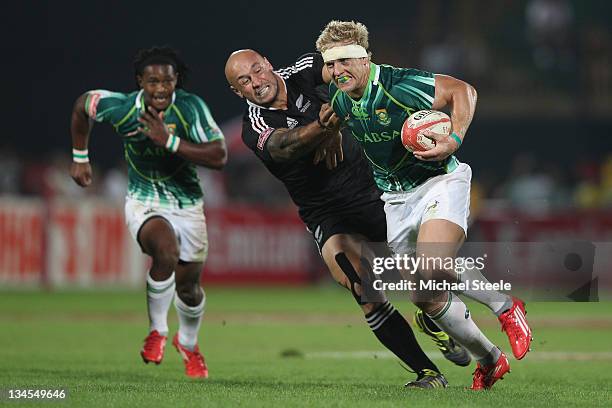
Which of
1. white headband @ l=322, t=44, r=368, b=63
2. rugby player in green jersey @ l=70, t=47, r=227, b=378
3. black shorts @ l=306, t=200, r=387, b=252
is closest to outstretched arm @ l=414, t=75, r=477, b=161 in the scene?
white headband @ l=322, t=44, r=368, b=63

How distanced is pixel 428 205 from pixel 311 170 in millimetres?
1397

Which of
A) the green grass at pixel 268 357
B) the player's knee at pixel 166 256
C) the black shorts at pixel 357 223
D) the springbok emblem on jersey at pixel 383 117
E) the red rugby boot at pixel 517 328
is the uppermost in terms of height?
the springbok emblem on jersey at pixel 383 117

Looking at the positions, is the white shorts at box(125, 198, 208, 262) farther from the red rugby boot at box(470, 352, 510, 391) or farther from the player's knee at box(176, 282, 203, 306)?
the red rugby boot at box(470, 352, 510, 391)

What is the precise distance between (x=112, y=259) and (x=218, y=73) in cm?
885

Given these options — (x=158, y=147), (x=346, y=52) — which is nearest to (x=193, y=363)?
(x=158, y=147)

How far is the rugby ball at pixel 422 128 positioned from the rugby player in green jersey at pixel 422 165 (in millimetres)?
79

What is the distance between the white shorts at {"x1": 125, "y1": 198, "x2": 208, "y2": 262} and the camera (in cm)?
1041

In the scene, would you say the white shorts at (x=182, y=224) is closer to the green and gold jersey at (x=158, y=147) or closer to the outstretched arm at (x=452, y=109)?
the green and gold jersey at (x=158, y=147)

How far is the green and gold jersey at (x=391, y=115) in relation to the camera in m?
8.12

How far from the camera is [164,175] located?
10.5 m

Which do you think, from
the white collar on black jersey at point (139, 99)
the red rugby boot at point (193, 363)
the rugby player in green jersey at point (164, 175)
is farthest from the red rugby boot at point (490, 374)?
the white collar on black jersey at point (139, 99)

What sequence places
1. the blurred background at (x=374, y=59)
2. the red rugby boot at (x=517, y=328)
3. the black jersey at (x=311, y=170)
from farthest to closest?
the blurred background at (x=374, y=59) → the black jersey at (x=311, y=170) → the red rugby boot at (x=517, y=328)

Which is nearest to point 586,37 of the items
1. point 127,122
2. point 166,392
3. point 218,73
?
point 218,73

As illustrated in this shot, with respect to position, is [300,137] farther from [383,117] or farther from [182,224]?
[182,224]
